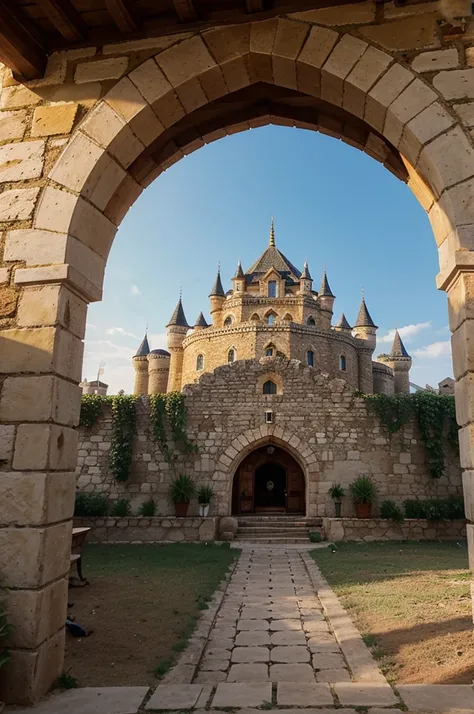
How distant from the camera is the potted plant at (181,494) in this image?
12266 millimetres

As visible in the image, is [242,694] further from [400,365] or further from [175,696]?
[400,365]

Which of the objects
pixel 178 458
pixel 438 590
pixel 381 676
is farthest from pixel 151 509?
pixel 381 676

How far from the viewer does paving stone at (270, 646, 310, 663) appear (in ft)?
12.2

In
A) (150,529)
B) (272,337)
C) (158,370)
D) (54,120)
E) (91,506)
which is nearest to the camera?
(54,120)

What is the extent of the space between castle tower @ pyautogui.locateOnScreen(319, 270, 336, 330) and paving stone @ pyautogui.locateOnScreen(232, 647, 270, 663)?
32.4m

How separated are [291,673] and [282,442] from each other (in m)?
9.71

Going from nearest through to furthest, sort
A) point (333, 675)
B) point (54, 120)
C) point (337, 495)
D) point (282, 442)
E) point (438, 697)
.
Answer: point (438, 697)
point (333, 675)
point (54, 120)
point (337, 495)
point (282, 442)

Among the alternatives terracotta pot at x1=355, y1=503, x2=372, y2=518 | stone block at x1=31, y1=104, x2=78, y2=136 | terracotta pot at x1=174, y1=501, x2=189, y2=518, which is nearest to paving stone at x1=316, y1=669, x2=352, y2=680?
stone block at x1=31, y1=104, x2=78, y2=136

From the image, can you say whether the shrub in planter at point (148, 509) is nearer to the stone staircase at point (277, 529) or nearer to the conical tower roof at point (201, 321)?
the stone staircase at point (277, 529)

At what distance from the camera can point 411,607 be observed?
500 centimetres

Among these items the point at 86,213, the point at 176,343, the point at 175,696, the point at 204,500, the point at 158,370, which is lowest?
the point at 175,696

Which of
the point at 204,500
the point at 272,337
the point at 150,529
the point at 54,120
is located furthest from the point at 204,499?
the point at 272,337

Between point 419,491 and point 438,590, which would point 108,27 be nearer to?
point 438,590

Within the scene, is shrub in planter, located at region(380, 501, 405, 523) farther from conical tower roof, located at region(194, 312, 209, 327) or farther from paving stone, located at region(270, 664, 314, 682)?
Result: conical tower roof, located at region(194, 312, 209, 327)
